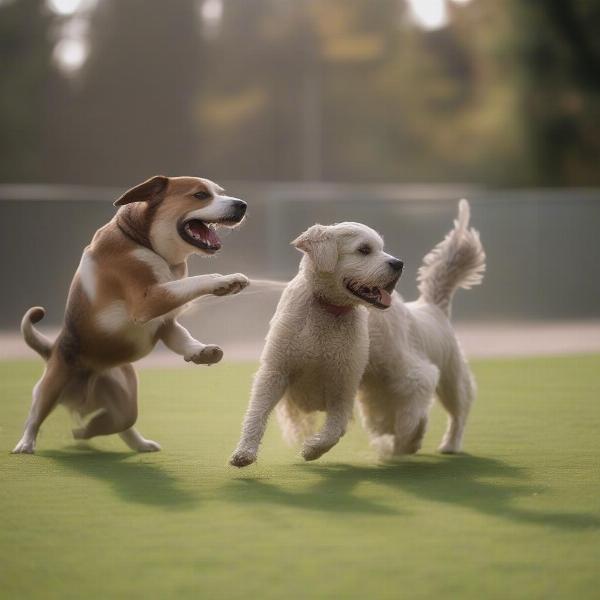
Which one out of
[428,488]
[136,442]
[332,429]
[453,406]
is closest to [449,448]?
[453,406]

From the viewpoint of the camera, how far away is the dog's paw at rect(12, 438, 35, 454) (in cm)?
802

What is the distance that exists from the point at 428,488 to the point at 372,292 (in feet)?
3.83

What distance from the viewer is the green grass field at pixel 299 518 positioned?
189 inches

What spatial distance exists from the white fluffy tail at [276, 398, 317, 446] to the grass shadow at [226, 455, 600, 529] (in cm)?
22

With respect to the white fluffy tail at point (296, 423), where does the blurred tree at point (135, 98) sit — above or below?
above

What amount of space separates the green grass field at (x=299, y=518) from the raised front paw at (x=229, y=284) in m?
0.98

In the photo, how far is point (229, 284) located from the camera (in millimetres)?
6965

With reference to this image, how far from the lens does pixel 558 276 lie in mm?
22203

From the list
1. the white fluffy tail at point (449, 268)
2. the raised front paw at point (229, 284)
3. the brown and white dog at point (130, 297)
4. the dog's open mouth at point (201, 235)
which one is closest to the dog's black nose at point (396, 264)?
the raised front paw at point (229, 284)

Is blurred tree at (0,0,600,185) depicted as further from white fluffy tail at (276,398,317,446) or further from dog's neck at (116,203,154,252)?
white fluffy tail at (276,398,317,446)

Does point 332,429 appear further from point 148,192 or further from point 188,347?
point 148,192

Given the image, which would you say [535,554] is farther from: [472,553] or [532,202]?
[532,202]

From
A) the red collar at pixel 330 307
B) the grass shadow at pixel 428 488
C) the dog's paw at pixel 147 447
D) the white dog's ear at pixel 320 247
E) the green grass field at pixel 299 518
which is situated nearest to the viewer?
the green grass field at pixel 299 518

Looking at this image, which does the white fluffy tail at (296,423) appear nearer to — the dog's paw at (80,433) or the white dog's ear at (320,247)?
the white dog's ear at (320,247)
